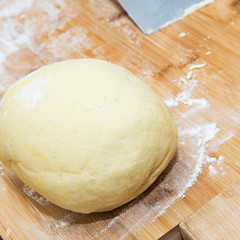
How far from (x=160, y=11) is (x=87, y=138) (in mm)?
870

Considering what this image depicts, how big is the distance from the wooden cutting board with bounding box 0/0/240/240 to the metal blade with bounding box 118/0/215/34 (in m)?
0.03

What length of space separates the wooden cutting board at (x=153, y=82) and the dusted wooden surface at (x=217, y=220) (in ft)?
0.19

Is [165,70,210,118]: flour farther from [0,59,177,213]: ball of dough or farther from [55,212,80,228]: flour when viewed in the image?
[55,212,80,228]: flour

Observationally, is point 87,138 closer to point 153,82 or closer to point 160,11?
point 153,82

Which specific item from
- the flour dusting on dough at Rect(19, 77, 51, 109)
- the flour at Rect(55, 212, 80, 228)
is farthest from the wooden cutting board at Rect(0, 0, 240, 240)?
the flour dusting on dough at Rect(19, 77, 51, 109)

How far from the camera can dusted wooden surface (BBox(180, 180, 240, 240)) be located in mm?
896

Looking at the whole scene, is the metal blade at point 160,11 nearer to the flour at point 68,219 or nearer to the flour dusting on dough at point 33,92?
the flour dusting on dough at point 33,92

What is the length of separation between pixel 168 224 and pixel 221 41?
2.63 ft

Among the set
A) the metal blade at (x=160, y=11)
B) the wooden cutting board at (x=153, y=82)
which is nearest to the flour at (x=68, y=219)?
the wooden cutting board at (x=153, y=82)

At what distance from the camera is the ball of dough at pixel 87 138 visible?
0.93 meters

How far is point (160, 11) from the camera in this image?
157 centimetres

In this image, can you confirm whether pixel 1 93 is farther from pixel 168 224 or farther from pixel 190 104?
pixel 168 224

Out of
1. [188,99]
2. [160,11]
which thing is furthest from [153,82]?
[160,11]

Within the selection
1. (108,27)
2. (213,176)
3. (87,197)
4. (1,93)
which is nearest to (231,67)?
(213,176)
